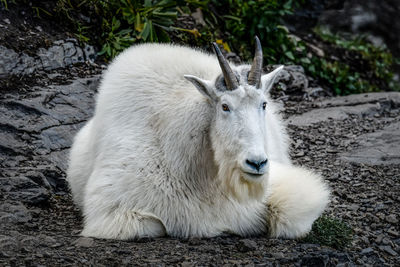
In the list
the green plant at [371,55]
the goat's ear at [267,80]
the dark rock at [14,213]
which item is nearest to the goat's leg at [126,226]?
the dark rock at [14,213]

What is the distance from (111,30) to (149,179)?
4.38 metres

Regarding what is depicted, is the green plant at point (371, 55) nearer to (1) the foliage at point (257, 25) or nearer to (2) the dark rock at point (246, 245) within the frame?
(1) the foliage at point (257, 25)

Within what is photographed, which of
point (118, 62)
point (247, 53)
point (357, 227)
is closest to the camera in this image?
point (357, 227)

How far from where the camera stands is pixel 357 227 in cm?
530

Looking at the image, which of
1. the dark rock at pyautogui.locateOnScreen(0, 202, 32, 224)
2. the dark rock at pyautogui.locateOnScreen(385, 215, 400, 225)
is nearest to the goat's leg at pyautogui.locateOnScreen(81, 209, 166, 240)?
the dark rock at pyautogui.locateOnScreen(0, 202, 32, 224)

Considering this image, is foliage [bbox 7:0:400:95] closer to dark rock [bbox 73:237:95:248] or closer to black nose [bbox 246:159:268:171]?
dark rock [bbox 73:237:95:248]

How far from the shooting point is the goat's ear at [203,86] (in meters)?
4.73

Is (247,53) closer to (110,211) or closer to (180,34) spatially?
(180,34)

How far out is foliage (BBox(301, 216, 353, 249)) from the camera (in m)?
4.92

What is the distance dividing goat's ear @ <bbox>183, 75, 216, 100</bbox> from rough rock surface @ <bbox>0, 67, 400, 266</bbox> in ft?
3.83

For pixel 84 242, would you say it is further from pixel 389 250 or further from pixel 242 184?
pixel 389 250

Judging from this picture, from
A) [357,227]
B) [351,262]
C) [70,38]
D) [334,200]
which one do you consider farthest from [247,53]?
[351,262]

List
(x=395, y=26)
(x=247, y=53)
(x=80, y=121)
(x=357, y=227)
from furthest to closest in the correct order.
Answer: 1. (x=395, y=26)
2. (x=247, y=53)
3. (x=80, y=121)
4. (x=357, y=227)

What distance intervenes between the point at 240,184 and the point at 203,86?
0.83 meters
